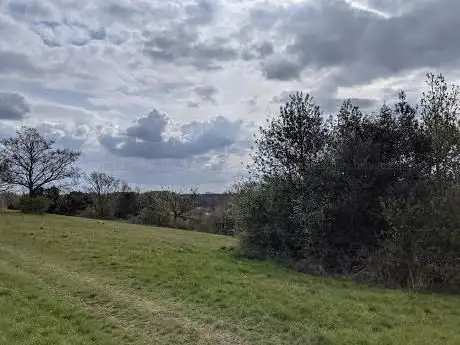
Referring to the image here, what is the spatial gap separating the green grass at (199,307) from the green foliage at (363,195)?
1917 mm

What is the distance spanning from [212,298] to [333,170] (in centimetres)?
867

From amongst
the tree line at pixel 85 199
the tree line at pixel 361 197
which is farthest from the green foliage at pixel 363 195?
the tree line at pixel 85 199

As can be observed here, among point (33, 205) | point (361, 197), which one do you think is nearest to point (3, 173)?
point (33, 205)

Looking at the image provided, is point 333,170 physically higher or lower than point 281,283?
higher

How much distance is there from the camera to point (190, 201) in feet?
183

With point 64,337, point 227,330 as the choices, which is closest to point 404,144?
point 227,330

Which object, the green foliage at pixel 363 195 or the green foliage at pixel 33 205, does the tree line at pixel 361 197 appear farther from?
the green foliage at pixel 33 205

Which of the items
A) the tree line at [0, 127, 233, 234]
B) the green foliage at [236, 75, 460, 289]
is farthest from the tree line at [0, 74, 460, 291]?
the tree line at [0, 127, 233, 234]

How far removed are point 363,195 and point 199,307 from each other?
9178 mm

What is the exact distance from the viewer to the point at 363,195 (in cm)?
1797

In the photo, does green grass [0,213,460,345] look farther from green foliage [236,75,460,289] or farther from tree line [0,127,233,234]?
tree line [0,127,233,234]

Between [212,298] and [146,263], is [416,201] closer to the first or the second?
[212,298]

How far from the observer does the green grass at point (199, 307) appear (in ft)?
29.5

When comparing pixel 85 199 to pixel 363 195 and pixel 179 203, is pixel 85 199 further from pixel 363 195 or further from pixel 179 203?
pixel 363 195
